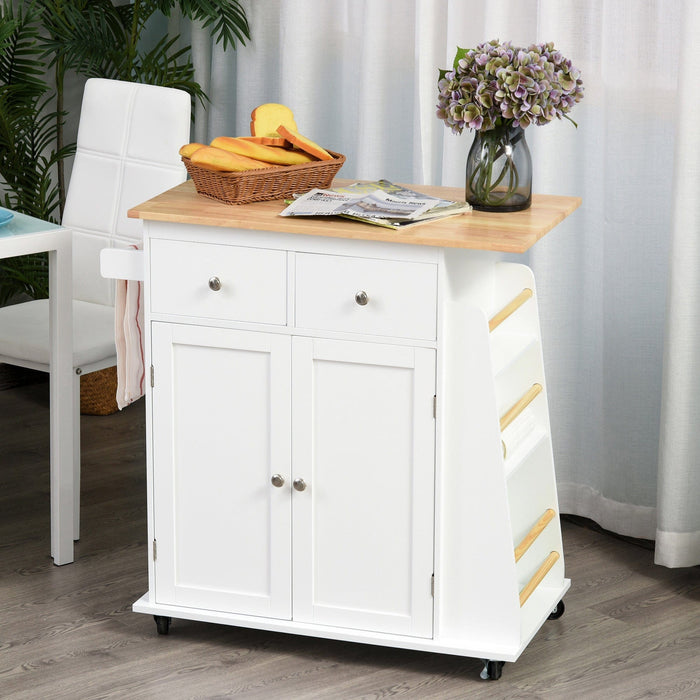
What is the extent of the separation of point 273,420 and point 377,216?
40cm

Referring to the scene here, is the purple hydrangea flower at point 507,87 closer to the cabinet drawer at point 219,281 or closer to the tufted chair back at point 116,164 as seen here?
the cabinet drawer at point 219,281

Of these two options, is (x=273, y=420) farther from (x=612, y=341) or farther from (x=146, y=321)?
(x=612, y=341)

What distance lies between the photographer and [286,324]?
6.88 feet

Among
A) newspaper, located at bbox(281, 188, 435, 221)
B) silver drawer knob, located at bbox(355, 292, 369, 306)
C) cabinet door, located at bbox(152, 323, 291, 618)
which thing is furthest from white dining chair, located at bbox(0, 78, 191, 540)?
silver drawer knob, located at bbox(355, 292, 369, 306)

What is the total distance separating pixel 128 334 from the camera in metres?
2.31

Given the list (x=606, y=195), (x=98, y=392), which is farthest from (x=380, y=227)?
(x=98, y=392)

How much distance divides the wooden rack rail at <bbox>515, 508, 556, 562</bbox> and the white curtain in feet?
1.13

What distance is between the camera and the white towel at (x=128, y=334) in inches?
90.4

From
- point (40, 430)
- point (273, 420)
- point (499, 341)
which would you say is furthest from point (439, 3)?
point (40, 430)

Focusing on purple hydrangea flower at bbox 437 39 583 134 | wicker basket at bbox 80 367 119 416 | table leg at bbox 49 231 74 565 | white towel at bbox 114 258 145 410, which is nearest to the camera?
purple hydrangea flower at bbox 437 39 583 134

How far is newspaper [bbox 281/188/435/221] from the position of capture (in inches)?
80.2

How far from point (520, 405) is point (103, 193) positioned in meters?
1.23

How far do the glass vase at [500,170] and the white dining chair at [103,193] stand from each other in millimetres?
861

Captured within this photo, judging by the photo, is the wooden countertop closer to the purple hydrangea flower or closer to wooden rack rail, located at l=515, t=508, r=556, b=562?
the purple hydrangea flower
